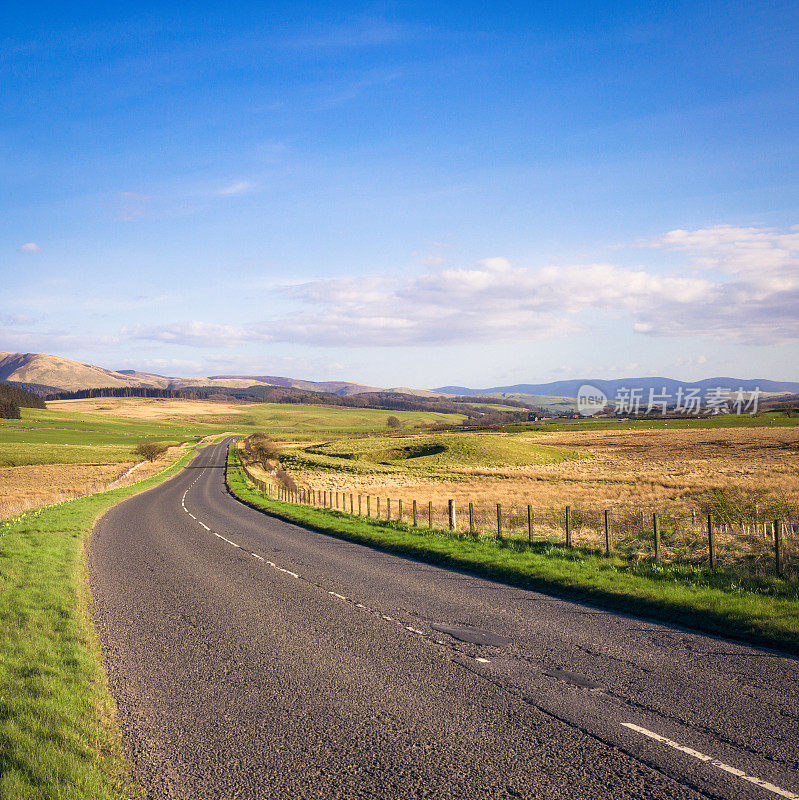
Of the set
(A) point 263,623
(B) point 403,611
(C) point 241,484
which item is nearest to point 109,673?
(A) point 263,623

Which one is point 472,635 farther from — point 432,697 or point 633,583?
point 633,583

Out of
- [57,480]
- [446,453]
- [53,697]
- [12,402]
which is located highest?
[12,402]

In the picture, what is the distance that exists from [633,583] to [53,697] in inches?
461

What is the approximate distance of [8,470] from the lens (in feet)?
244

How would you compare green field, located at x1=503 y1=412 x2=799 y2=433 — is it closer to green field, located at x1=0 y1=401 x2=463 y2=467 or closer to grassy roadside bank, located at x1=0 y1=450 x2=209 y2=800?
green field, located at x1=0 y1=401 x2=463 y2=467

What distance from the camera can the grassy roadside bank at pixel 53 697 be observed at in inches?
230

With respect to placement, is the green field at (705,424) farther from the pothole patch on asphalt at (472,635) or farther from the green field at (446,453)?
the pothole patch on asphalt at (472,635)

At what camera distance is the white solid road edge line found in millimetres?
5605

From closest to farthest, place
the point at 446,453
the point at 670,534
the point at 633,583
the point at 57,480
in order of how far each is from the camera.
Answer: the point at 633,583
the point at 670,534
the point at 57,480
the point at 446,453

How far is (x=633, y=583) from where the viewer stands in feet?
46.3

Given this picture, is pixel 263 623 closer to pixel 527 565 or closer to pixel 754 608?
pixel 527 565

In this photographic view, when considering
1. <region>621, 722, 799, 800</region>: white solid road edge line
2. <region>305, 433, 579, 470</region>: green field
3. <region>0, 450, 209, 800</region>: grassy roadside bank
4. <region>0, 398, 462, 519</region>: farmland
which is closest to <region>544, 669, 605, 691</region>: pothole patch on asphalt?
<region>621, 722, 799, 800</region>: white solid road edge line

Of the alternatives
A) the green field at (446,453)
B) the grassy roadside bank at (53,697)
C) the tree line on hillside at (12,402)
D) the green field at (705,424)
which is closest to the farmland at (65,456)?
the tree line on hillside at (12,402)

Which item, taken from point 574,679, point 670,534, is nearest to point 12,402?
point 670,534
